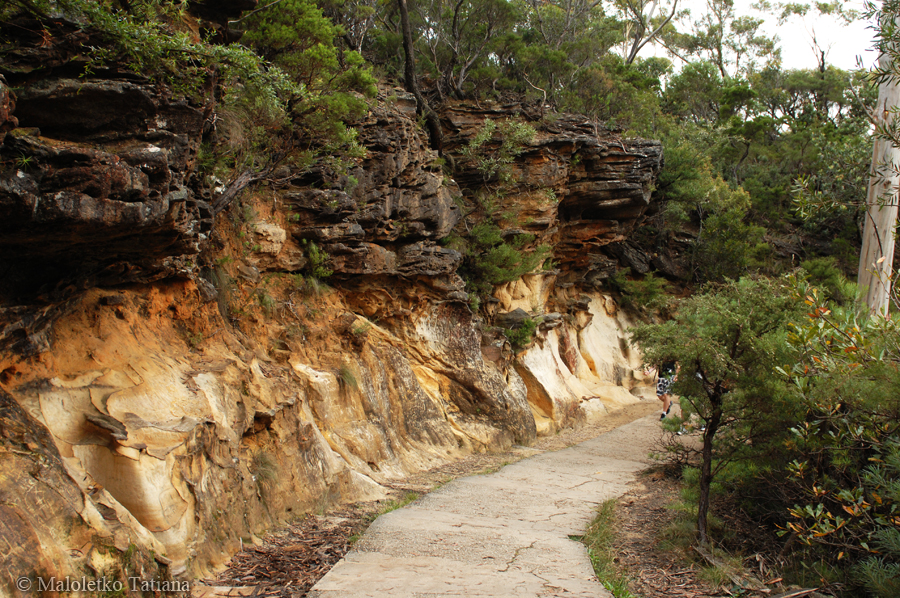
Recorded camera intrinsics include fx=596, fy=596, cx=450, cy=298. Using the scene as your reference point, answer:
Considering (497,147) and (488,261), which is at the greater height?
(497,147)

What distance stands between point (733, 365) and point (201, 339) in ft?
22.5

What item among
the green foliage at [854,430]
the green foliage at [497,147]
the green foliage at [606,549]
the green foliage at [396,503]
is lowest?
the green foliage at [606,549]

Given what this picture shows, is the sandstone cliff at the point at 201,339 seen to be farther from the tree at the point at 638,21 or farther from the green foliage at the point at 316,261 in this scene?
the tree at the point at 638,21

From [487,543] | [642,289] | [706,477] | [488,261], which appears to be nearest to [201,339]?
[487,543]

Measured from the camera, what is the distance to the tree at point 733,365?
23.9 ft

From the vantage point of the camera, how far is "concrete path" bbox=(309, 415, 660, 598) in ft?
17.2

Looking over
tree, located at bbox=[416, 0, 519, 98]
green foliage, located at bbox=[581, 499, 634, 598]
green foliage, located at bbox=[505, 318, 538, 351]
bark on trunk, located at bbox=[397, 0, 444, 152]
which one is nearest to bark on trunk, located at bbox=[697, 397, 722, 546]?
green foliage, located at bbox=[581, 499, 634, 598]

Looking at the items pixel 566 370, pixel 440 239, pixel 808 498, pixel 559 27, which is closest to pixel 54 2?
pixel 808 498

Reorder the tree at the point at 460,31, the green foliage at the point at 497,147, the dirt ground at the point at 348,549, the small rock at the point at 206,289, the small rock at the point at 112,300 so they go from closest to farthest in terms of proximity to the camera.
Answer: the dirt ground at the point at 348,549
the small rock at the point at 112,300
the small rock at the point at 206,289
the green foliage at the point at 497,147
the tree at the point at 460,31

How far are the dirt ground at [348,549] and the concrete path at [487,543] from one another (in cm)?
35

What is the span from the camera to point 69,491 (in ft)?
15.3

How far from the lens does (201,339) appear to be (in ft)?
26.1

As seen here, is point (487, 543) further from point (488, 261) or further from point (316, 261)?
point (488, 261)

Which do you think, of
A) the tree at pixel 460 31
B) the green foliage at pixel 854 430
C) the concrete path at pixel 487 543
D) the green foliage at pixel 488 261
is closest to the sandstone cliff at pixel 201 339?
the green foliage at pixel 488 261
